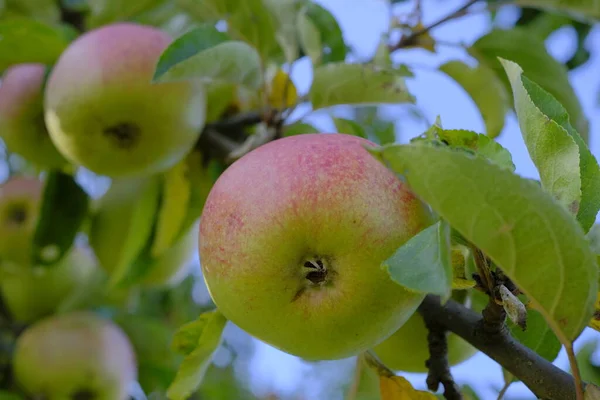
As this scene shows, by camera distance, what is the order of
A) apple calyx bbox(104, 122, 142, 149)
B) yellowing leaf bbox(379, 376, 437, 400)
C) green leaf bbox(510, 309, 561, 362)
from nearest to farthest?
yellowing leaf bbox(379, 376, 437, 400), green leaf bbox(510, 309, 561, 362), apple calyx bbox(104, 122, 142, 149)

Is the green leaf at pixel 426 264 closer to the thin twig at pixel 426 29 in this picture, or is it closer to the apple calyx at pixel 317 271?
the apple calyx at pixel 317 271

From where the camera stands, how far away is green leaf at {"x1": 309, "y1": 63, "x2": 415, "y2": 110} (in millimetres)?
903

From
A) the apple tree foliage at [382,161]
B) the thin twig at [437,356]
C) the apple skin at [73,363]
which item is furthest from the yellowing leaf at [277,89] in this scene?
the apple skin at [73,363]

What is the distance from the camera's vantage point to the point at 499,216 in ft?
1.52

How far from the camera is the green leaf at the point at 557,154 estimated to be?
0.55 meters

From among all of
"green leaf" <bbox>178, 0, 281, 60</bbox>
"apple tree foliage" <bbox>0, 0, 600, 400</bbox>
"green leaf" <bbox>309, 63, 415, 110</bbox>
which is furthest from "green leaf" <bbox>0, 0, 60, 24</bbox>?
"green leaf" <bbox>309, 63, 415, 110</bbox>

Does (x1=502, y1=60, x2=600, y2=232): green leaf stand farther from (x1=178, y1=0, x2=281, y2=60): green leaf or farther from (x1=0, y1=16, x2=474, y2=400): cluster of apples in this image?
(x1=178, y1=0, x2=281, y2=60): green leaf

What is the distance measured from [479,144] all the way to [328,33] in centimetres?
66

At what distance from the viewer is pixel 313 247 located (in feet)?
1.87

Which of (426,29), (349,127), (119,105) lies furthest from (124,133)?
(426,29)

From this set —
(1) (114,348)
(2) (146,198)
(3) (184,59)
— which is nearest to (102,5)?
(2) (146,198)

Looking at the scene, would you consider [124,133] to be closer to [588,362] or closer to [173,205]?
[173,205]

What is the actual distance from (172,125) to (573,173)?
24.7 inches

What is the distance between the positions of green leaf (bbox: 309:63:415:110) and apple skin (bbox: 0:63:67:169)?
549 millimetres
